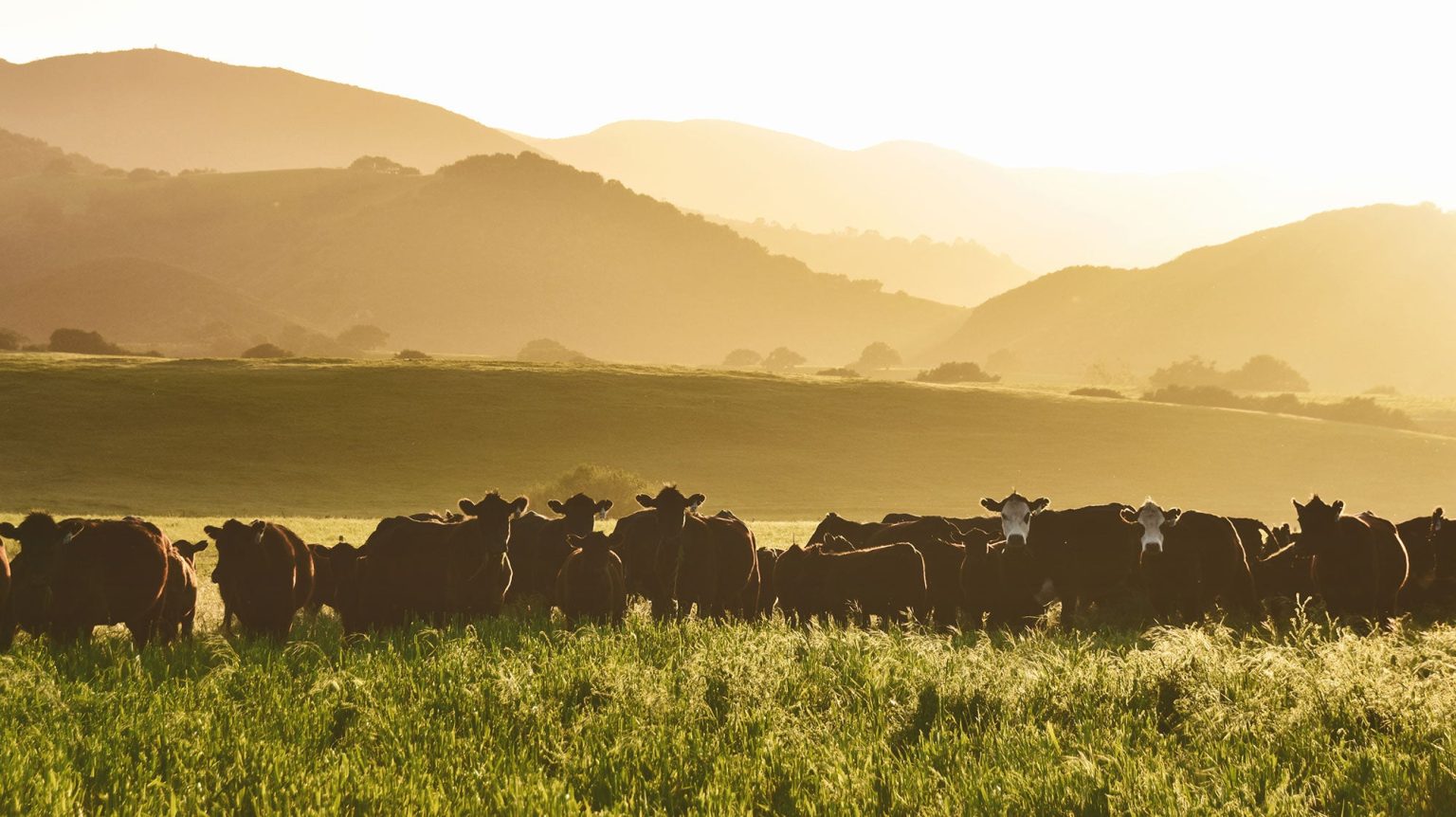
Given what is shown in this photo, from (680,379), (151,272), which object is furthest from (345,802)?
(151,272)

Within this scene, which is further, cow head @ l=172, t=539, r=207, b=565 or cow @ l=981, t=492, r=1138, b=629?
cow @ l=981, t=492, r=1138, b=629

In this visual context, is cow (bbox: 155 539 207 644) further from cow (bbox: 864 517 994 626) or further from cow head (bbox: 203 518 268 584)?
cow (bbox: 864 517 994 626)

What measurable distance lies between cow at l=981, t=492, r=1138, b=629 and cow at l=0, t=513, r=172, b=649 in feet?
34.4

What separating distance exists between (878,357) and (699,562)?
14861cm

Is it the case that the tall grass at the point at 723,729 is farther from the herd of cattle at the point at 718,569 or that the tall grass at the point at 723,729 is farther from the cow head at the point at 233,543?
the cow head at the point at 233,543

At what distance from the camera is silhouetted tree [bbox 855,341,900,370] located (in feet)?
524

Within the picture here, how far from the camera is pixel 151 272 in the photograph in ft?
614

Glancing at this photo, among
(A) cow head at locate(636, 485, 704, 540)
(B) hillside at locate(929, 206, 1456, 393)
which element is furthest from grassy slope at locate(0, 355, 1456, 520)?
(B) hillside at locate(929, 206, 1456, 393)

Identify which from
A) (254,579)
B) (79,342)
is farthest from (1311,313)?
(254,579)

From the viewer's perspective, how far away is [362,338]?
522 ft

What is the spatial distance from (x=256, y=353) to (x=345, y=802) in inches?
4405

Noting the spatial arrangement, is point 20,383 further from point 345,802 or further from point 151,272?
point 151,272

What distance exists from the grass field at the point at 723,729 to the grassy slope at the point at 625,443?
131 ft

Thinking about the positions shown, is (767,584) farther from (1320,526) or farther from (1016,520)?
(1320,526)
